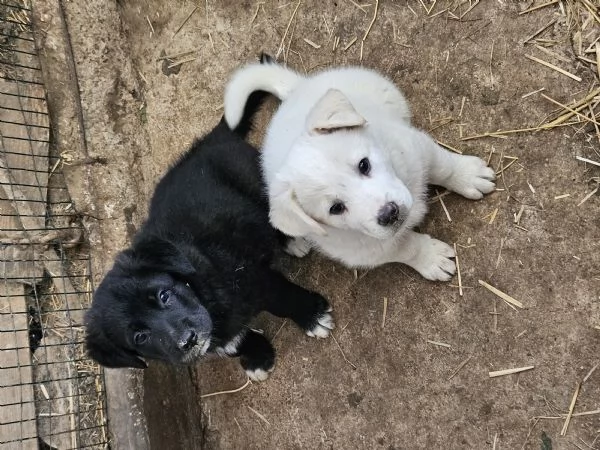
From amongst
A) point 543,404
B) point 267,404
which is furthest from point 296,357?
point 543,404

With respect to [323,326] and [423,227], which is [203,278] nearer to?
[323,326]

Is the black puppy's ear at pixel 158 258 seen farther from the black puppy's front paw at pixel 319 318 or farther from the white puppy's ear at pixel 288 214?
the black puppy's front paw at pixel 319 318

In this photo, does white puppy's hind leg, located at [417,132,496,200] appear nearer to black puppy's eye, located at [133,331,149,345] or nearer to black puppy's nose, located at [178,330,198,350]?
black puppy's nose, located at [178,330,198,350]

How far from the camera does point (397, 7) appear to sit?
3693 mm

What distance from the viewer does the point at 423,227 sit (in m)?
3.52

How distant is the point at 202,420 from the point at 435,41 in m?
2.86

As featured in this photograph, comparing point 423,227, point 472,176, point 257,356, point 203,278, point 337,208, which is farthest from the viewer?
point 257,356

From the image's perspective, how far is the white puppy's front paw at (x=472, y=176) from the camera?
3.29 m

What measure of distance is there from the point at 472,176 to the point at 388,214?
34.7 inches

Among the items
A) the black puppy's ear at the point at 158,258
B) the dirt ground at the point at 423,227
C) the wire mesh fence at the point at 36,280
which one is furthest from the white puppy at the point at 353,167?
the wire mesh fence at the point at 36,280

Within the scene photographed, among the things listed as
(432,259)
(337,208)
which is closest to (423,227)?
(432,259)

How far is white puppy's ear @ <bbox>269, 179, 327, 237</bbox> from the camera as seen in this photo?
2.79 m

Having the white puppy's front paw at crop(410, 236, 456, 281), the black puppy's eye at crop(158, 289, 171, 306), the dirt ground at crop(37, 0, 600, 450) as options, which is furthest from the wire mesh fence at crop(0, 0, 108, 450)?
the white puppy's front paw at crop(410, 236, 456, 281)

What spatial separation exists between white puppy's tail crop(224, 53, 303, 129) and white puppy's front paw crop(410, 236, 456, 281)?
121cm
